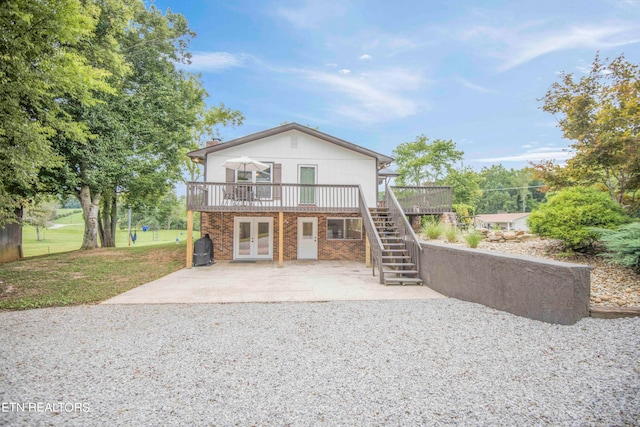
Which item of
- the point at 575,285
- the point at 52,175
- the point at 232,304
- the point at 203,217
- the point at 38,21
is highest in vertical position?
the point at 38,21

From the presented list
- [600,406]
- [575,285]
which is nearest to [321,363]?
[600,406]

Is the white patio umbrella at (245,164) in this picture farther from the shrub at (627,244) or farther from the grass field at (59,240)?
the grass field at (59,240)

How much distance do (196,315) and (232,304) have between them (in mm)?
Result: 828

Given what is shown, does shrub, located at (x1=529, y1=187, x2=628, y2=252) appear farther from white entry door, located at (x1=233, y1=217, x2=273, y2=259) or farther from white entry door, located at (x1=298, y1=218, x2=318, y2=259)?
white entry door, located at (x1=233, y1=217, x2=273, y2=259)

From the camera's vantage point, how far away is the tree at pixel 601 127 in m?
6.65

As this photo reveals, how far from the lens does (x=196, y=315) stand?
503 centimetres

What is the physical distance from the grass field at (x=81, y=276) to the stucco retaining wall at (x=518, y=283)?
306 inches

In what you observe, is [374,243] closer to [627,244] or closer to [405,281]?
[405,281]

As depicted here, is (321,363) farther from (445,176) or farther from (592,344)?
(445,176)

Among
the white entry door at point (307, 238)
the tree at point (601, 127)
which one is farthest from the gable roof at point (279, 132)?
the tree at point (601, 127)

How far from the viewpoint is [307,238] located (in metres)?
12.8

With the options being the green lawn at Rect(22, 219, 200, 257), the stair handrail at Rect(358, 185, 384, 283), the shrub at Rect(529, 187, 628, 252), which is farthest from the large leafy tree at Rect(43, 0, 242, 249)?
the shrub at Rect(529, 187, 628, 252)

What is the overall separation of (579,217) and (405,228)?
12.9 ft

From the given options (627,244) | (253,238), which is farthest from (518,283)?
(253,238)
